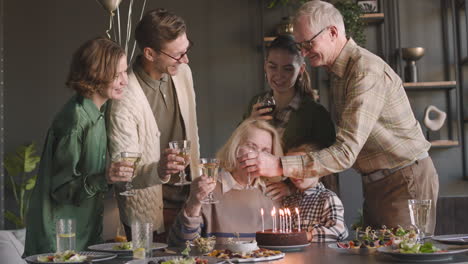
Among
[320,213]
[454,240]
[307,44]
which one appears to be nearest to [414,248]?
[454,240]

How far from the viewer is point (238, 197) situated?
281cm

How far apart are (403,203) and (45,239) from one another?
1.50 meters

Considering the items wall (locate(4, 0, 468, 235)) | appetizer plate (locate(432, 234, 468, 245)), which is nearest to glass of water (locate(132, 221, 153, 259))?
appetizer plate (locate(432, 234, 468, 245))

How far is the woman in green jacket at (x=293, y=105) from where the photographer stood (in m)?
3.08

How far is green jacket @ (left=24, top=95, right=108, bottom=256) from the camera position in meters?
2.40

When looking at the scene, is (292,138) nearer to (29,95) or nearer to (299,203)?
(299,203)

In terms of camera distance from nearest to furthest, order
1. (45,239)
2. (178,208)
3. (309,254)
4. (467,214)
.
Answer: (309,254)
(45,239)
(178,208)
(467,214)

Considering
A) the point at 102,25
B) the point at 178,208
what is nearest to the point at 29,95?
the point at 102,25

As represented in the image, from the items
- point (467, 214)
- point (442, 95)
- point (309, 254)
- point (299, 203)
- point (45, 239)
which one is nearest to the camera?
point (309, 254)

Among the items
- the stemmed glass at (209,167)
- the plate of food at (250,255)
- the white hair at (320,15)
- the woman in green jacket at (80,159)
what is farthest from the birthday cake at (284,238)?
the white hair at (320,15)

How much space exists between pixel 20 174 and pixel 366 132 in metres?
4.39

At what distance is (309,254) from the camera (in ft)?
6.80

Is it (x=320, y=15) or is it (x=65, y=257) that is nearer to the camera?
(x=65, y=257)

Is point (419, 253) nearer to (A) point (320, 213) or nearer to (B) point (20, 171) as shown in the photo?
(A) point (320, 213)
